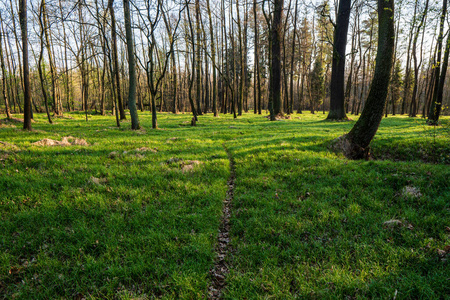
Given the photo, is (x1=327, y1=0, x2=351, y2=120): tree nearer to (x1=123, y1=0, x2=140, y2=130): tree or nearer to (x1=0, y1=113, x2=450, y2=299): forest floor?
(x1=0, y1=113, x2=450, y2=299): forest floor

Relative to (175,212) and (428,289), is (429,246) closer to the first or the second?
(428,289)

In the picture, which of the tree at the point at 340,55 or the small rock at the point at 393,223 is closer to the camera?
the small rock at the point at 393,223

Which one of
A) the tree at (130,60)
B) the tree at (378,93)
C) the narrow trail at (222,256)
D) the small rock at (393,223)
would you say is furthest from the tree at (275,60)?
the small rock at (393,223)

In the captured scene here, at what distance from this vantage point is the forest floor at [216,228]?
93.8 inches

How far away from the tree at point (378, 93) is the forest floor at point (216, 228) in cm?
148

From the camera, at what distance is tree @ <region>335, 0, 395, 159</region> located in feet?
19.0

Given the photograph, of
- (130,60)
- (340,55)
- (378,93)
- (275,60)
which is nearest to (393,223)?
(378,93)

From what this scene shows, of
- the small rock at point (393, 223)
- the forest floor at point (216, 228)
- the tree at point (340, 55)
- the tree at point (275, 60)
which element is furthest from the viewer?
the tree at point (275, 60)

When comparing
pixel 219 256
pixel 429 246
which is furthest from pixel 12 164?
pixel 429 246

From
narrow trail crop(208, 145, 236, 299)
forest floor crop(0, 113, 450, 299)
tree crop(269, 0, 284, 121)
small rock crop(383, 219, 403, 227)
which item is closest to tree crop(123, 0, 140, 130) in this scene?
forest floor crop(0, 113, 450, 299)

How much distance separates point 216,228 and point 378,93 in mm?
6377

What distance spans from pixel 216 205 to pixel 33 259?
9.40ft

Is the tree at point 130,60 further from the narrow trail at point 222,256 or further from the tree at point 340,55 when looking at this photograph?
the tree at point 340,55

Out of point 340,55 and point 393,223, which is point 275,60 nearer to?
point 340,55
